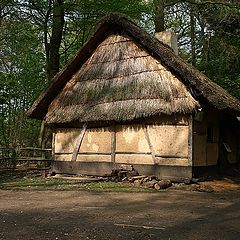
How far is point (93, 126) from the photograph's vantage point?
1531cm

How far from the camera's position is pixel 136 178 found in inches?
539

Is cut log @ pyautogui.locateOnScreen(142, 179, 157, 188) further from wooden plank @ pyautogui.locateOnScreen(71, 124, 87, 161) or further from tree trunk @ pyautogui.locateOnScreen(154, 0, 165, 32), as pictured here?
tree trunk @ pyautogui.locateOnScreen(154, 0, 165, 32)

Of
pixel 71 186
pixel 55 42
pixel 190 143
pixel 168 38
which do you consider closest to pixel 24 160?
pixel 71 186

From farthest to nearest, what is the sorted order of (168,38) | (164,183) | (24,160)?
1. (168,38)
2. (24,160)
3. (164,183)

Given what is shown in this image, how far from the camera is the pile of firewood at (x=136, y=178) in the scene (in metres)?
12.8

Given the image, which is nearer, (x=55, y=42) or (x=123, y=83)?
(x=123, y=83)

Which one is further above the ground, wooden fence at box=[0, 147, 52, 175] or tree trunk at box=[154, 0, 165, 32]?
tree trunk at box=[154, 0, 165, 32]

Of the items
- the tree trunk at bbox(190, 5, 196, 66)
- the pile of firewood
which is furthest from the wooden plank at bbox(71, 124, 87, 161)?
the tree trunk at bbox(190, 5, 196, 66)

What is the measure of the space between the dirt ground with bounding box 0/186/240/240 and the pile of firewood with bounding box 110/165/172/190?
89 centimetres

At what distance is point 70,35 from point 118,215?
19566mm

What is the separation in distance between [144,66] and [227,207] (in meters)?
6.57

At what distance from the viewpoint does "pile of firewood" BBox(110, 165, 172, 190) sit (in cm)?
1283

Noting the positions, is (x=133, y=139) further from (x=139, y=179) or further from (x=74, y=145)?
(x=74, y=145)

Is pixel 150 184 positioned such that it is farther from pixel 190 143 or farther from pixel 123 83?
pixel 123 83
